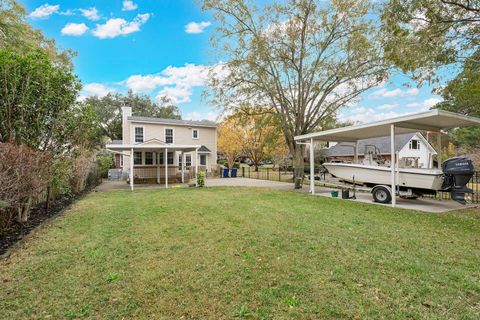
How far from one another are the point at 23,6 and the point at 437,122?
18568 millimetres

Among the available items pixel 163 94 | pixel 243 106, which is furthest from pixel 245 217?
pixel 163 94

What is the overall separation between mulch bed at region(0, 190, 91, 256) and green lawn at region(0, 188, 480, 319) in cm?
30

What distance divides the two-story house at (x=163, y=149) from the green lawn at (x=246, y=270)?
10422 mm

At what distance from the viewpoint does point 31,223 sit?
20.6 feet

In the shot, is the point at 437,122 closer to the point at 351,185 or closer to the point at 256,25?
the point at 351,185

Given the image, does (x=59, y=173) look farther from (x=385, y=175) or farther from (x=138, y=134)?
(x=138, y=134)

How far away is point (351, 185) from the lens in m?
11.1

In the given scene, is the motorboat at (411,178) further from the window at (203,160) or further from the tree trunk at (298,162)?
the window at (203,160)

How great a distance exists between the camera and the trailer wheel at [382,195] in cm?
922

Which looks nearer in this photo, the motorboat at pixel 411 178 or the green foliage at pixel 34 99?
the green foliage at pixel 34 99

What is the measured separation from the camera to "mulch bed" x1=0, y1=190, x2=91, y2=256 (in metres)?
4.91

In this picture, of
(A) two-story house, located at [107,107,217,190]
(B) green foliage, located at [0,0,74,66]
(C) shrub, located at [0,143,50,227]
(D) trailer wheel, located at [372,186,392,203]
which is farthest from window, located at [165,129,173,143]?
(D) trailer wheel, located at [372,186,392,203]

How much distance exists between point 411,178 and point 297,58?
8628 mm

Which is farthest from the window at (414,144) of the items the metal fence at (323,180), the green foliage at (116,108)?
the green foliage at (116,108)
